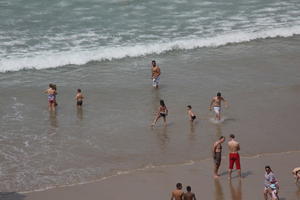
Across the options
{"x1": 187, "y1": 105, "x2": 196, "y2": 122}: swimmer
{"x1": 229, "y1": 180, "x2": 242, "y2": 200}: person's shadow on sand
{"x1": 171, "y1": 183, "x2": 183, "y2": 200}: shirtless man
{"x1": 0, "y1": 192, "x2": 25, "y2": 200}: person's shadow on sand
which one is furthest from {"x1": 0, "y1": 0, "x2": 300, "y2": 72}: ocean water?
{"x1": 171, "y1": 183, "x2": 183, "y2": 200}: shirtless man

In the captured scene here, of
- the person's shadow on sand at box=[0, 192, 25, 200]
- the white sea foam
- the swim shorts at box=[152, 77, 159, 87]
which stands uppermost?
the white sea foam

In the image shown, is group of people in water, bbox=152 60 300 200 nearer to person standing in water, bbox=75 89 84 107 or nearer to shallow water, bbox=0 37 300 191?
shallow water, bbox=0 37 300 191

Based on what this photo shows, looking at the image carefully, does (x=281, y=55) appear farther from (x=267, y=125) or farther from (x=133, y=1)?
(x=133, y=1)

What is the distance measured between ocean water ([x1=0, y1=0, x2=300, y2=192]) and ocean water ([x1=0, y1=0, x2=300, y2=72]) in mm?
57

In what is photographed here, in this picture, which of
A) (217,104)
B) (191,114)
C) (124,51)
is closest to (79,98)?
(191,114)

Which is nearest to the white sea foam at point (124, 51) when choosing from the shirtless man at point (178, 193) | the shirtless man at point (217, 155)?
the shirtless man at point (217, 155)

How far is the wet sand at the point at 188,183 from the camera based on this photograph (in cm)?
1655

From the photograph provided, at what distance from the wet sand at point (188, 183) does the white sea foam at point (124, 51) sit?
11780 mm

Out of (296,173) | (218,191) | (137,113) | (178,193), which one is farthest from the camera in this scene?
(137,113)

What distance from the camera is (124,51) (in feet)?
98.5

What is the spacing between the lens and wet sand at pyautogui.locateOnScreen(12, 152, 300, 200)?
1655 centimetres

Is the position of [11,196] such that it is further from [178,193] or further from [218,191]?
[218,191]

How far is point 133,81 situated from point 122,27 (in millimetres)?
8504

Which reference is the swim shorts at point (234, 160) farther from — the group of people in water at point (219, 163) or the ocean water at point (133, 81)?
the ocean water at point (133, 81)
